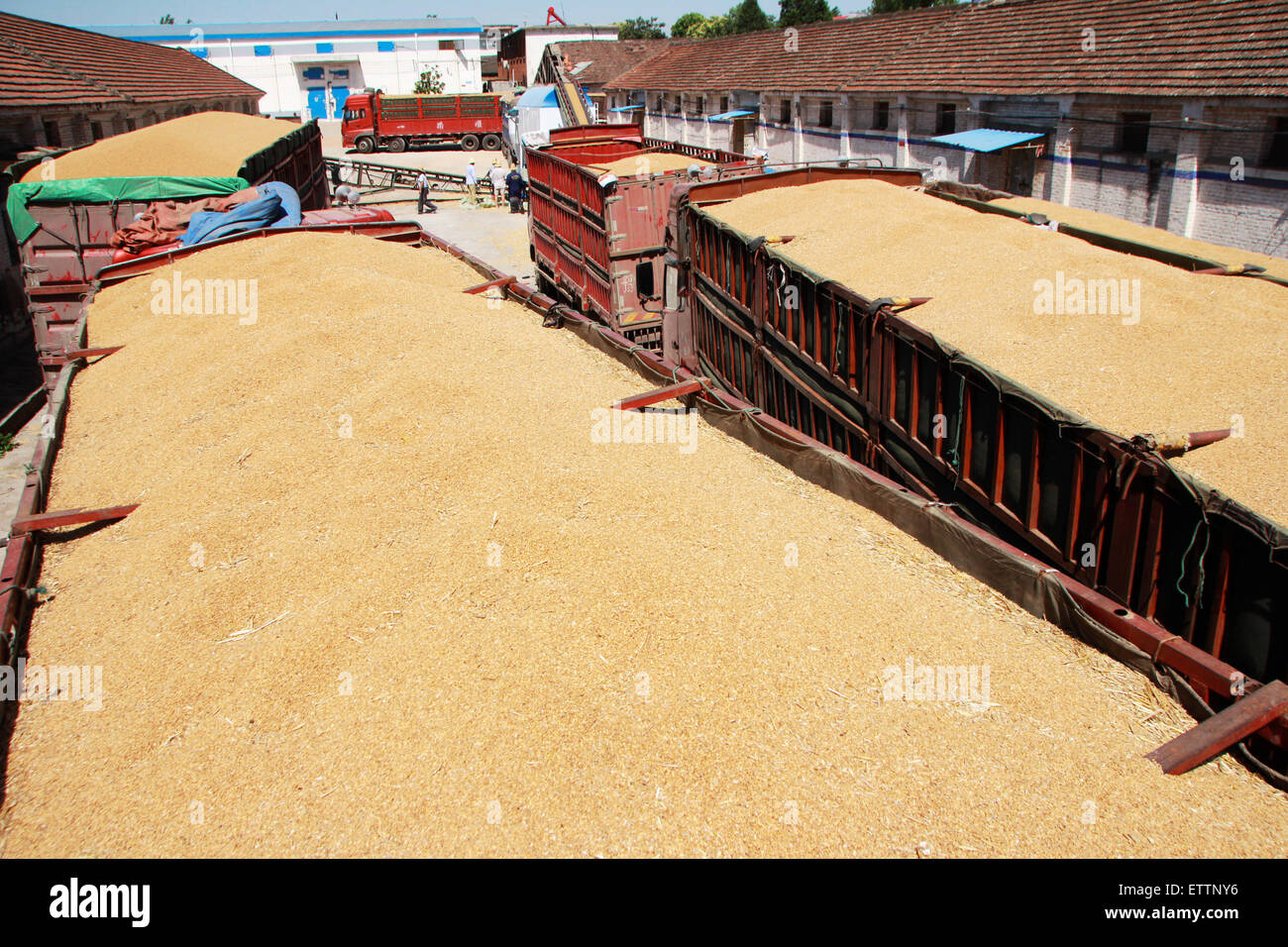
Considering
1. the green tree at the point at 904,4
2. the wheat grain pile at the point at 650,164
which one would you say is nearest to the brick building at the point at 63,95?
the wheat grain pile at the point at 650,164

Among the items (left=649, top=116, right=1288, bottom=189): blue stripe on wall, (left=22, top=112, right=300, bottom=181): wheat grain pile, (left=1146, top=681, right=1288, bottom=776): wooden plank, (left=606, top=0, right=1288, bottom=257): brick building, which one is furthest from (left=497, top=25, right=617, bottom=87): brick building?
(left=1146, top=681, right=1288, bottom=776): wooden plank

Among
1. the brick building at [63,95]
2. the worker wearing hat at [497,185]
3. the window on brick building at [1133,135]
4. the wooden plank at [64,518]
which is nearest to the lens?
the wooden plank at [64,518]

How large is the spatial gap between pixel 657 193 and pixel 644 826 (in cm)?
910

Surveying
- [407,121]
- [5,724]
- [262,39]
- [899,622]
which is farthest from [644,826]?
[262,39]

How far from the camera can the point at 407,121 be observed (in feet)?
140

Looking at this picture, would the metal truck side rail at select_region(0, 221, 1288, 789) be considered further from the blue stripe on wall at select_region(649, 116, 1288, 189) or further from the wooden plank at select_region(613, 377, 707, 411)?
the blue stripe on wall at select_region(649, 116, 1288, 189)

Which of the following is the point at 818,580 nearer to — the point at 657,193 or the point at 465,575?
the point at 465,575

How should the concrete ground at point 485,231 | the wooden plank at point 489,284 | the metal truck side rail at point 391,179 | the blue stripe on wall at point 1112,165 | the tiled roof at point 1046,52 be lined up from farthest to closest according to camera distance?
the metal truck side rail at point 391,179 → the concrete ground at point 485,231 → the tiled roof at point 1046,52 → the blue stripe on wall at point 1112,165 → the wooden plank at point 489,284

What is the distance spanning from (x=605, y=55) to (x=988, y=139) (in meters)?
33.8

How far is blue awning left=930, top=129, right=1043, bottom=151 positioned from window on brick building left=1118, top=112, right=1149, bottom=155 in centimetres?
164

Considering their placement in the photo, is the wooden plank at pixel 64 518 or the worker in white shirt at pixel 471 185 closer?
the wooden plank at pixel 64 518

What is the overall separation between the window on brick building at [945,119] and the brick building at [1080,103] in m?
0.03

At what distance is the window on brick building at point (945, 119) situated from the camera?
68.3 feet

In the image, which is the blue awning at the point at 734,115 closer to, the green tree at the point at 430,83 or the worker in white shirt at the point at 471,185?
the worker in white shirt at the point at 471,185
